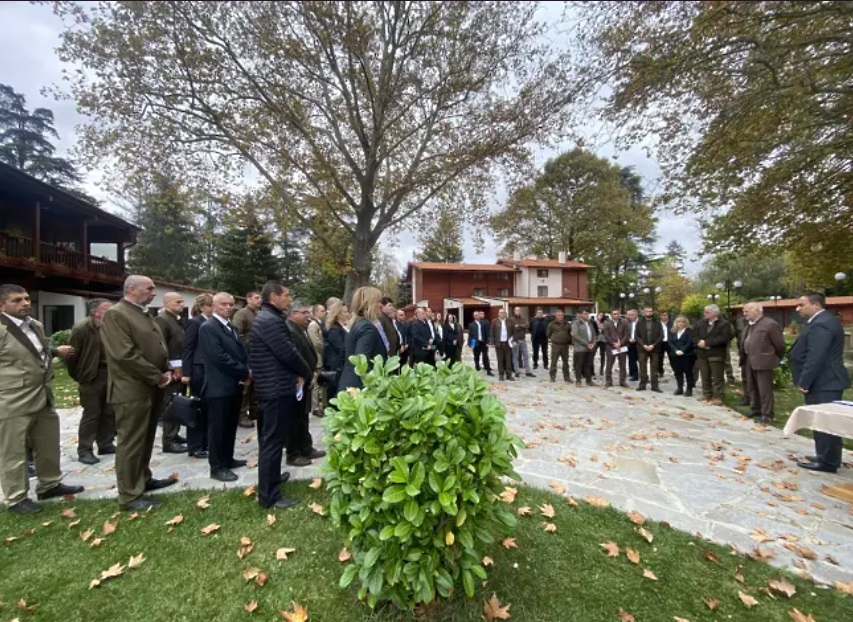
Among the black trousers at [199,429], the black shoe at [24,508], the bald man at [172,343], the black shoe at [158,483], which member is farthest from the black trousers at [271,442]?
the bald man at [172,343]

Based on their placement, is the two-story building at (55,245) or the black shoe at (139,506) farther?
the two-story building at (55,245)

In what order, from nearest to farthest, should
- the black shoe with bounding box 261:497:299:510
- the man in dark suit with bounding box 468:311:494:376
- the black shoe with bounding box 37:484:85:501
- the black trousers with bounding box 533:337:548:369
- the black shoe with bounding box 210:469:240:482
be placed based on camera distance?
1. the black shoe with bounding box 261:497:299:510
2. the black shoe with bounding box 37:484:85:501
3. the black shoe with bounding box 210:469:240:482
4. the man in dark suit with bounding box 468:311:494:376
5. the black trousers with bounding box 533:337:548:369

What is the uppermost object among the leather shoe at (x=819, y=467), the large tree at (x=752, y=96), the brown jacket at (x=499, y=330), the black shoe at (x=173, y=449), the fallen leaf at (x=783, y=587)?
the large tree at (x=752, y=96)

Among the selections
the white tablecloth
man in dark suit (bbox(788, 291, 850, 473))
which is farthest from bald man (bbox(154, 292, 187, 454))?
man in dark suit (bbox(788, 291, 850, 473))

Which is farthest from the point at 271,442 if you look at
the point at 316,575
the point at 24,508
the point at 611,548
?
the point at 611,548

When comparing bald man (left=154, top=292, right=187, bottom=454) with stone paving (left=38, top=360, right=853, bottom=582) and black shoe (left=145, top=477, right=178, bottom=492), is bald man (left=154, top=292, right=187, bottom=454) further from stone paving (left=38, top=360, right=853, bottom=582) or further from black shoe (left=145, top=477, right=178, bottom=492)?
black shoe (left=145, top=477, right=178, bottom=492)

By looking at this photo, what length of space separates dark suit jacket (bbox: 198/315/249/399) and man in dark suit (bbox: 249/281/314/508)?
1.97 ft

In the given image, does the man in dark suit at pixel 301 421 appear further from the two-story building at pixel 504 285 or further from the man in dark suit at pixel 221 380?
the two-story building at pixel 504 285

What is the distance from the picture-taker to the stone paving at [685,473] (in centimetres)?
342

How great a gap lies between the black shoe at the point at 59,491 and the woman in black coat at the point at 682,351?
36.3 ft

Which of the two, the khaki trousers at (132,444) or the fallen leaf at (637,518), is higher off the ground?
the khaki trousers at (132,444)

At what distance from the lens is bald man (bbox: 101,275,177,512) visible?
3639 millimetres

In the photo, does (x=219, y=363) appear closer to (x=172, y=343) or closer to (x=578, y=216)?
(x=172, y=343)

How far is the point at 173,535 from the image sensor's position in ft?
11.1
